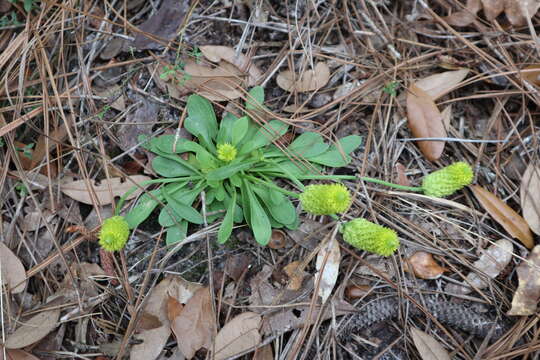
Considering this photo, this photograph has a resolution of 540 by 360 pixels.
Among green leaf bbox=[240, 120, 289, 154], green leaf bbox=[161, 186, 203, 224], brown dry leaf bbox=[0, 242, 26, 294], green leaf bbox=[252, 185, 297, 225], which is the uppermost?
green leaf bbox=[240, 120, 289, 154]

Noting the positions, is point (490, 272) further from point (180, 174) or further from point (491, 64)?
point (180, 174)

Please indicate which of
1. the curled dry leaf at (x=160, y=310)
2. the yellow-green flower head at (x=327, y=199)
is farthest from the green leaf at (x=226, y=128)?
the curled dry leaf at (x=160, y=310)

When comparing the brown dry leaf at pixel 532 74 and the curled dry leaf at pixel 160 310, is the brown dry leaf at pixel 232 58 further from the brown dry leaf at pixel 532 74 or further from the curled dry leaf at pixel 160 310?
the brown dry leaf at pixel 532 74

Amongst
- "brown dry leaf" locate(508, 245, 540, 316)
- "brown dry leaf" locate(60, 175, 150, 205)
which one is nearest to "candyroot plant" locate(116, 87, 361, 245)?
"brown dry leaf" locate(60, 175, 150, 205)

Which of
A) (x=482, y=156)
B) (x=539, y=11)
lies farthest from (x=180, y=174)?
(x=539, y=11)

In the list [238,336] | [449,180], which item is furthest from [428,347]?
[238,336]

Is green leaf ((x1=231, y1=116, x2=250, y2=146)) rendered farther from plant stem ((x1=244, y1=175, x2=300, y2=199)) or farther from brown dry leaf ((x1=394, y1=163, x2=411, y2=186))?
brown dry leaf ((x1=394, y1=163, x2=411, y2=186))
